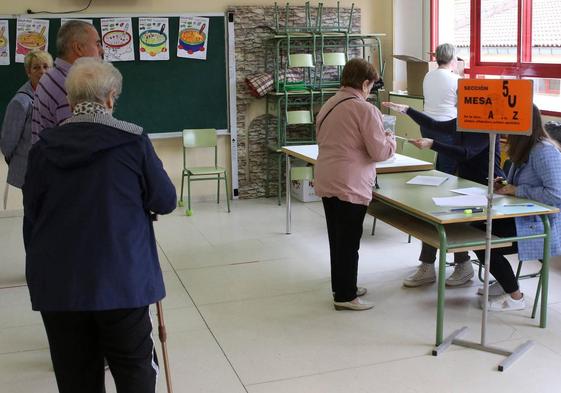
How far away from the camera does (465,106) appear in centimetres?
340

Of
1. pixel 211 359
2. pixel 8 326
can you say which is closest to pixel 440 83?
pixel 211 359

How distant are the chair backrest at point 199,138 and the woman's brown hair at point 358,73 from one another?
3.35 m

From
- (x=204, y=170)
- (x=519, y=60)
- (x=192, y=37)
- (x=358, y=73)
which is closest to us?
(x=358, y=73)

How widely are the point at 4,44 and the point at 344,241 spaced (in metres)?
4.21

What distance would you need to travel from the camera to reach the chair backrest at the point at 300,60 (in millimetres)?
6974

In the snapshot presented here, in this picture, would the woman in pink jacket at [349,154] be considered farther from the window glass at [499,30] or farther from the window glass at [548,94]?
the window glass at [499,30]

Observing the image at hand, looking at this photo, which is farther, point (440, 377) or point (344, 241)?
point (344, 241)

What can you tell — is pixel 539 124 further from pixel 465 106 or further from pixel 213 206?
pixel 213 206

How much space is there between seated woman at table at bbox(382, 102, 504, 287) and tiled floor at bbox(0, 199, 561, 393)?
0.09 metres

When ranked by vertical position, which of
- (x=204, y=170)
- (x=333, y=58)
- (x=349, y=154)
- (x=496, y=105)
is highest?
(x=333, y=58)

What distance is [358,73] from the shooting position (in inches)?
151

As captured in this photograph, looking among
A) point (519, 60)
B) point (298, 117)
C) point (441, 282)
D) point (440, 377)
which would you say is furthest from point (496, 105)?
point (298, 117)

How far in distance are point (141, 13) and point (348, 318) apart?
166 inches

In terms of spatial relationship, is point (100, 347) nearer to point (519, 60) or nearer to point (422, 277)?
point (422, 277)
